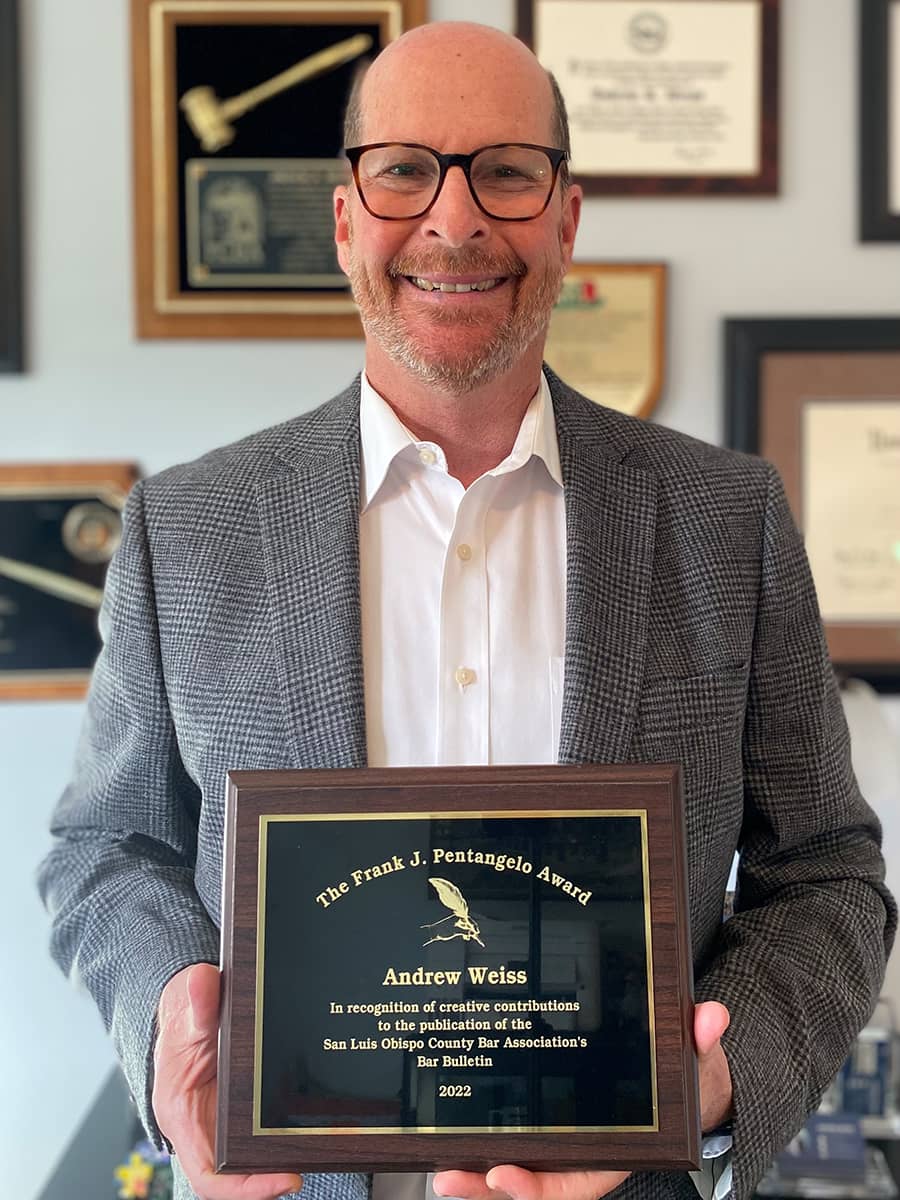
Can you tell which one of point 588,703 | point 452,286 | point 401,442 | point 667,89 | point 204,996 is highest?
point 667,89

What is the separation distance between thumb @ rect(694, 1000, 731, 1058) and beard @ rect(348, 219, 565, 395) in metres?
0.48

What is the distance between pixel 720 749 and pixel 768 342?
89 centimetres

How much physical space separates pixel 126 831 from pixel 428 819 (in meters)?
0.37

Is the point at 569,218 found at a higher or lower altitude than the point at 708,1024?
higher

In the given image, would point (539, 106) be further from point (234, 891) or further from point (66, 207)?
point (66, 207)

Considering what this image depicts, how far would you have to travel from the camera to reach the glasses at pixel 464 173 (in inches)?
36.3

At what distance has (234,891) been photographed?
73 cm

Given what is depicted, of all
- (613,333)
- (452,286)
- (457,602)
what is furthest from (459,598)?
(613,333)

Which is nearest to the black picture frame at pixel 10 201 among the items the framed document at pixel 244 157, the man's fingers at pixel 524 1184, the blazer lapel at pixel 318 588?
the framed document at pixel 244 157

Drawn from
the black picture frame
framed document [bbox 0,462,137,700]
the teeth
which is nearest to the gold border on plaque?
the teeth

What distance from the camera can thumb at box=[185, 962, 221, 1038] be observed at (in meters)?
0.72

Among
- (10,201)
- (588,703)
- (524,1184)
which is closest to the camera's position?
(524,1184)

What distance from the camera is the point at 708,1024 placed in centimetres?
71

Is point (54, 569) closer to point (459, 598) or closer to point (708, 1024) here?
point (459, 598)
